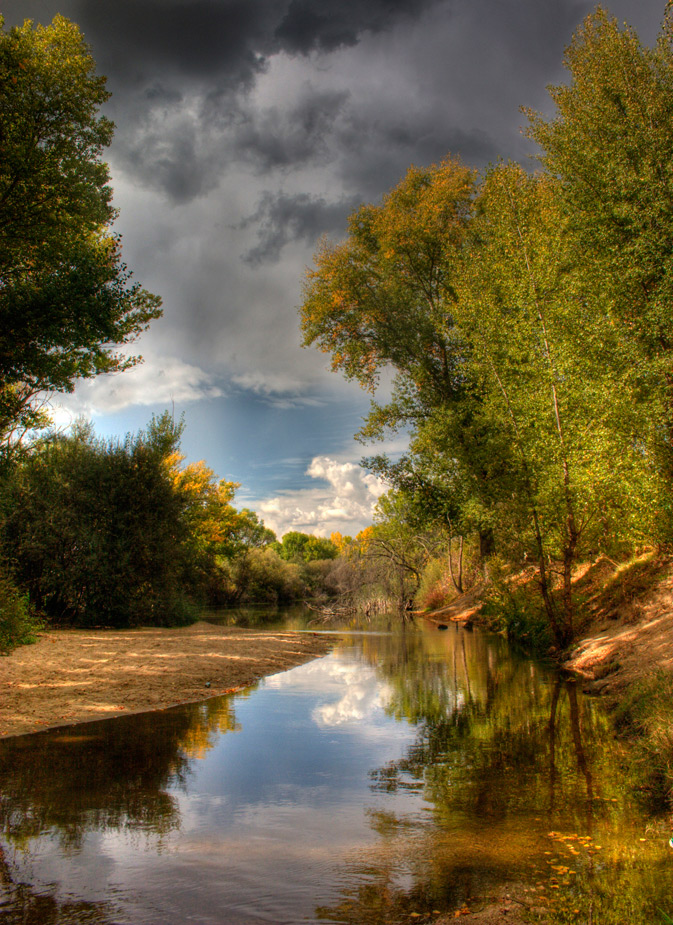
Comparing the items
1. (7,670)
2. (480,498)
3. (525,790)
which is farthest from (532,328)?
(7,670)

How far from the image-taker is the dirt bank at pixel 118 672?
7879 millimetres

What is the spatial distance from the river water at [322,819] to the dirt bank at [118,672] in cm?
72

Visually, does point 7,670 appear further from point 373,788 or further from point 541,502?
point 541,502

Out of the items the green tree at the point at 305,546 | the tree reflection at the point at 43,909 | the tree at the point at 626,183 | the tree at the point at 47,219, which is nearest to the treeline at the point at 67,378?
the tree at the point at 47,219

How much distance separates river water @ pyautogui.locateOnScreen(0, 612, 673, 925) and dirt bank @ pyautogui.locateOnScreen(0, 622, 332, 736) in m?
0.72

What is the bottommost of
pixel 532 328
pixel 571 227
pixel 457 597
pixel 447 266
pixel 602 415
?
pixel 457 597

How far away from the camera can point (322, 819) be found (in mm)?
4578

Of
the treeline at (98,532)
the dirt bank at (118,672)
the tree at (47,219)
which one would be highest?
the tree at (47,219)

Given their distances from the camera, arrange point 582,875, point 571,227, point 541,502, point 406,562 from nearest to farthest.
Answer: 1. point 582,875
2. point 541,502
3. point 571,227
4. point 406,562

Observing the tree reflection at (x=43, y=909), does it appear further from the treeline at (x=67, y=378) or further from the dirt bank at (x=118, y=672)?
the treeline at (x=67, y=378)

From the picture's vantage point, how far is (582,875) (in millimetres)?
3486

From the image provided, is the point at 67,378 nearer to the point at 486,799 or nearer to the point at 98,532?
the point at 98,532

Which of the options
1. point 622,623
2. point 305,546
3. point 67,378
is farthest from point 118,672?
point 305,546

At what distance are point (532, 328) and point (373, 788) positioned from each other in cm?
1061
